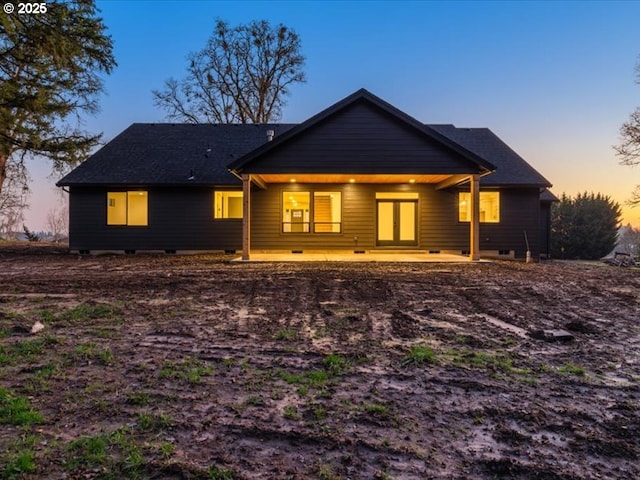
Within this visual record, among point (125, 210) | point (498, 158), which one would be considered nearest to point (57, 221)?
point (125, 210)

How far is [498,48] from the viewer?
62.0 ft

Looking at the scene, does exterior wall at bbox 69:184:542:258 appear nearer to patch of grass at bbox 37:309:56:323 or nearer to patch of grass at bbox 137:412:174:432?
patch of grass at bbox 37:309:56:323

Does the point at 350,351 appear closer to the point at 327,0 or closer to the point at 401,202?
the point at 401,202

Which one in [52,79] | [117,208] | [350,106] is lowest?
[117,208]

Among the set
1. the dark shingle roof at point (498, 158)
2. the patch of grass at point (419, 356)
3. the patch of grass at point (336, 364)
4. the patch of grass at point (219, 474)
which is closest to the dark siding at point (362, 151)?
the dark shingle roof at point (498, 158)

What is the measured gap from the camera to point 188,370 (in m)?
3.21

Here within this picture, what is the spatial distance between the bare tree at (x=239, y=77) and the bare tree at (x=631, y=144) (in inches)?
730

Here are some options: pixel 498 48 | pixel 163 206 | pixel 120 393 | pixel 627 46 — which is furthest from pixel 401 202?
pixel 627 46

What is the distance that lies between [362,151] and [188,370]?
975cm

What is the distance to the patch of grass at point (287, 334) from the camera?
13.7 feet

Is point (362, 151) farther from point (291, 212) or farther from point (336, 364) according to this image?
point (336, 364)

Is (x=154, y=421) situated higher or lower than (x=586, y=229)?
lower

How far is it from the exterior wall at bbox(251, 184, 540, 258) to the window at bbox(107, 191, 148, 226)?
14.7 feet

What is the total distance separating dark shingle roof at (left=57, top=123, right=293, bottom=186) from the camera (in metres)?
14.3
